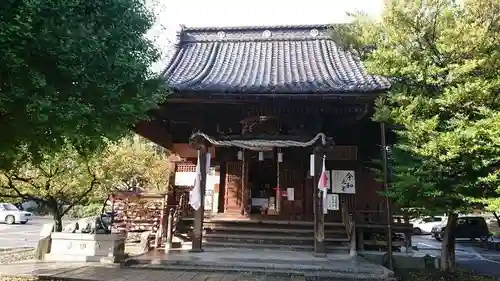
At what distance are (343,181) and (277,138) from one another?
351 cm

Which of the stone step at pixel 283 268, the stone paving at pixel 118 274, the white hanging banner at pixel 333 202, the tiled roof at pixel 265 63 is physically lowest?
the stone paving at pixel 118 274

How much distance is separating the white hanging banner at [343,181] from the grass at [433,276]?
10.5 feet

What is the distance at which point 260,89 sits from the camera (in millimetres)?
8961

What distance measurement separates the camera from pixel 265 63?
42.9 feet

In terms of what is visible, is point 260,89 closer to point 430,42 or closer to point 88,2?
point 430,42

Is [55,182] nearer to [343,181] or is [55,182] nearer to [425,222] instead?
[343,181]

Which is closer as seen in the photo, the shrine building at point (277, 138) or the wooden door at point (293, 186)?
the shrine building at point (277, 138)

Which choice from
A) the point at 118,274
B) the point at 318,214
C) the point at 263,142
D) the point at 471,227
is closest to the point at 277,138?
the point at 263,142

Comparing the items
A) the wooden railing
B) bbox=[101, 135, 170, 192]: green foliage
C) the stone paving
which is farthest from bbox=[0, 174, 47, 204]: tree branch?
the wooden railing

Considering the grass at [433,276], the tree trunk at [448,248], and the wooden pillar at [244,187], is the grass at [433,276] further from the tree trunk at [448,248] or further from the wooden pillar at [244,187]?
the wooden pillar at [244,187]

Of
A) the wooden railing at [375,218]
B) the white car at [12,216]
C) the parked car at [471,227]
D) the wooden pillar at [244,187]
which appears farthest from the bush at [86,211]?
the parked car at [471,227]

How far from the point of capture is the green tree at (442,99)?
7582 mm

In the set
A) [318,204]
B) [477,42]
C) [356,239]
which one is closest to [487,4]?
[477,42]

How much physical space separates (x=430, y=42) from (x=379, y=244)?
18.8 ft
